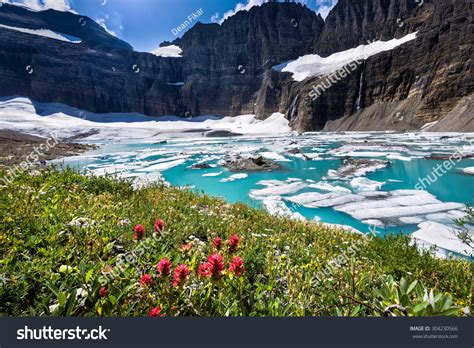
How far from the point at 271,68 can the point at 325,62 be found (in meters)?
30.0

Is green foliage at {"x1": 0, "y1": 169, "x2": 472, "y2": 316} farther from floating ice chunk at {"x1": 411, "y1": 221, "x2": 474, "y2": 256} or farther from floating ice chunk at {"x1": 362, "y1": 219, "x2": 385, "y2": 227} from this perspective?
floating ice chunk at {"x1": 362, "y1": 219, "x2": 385, "y2": 227}

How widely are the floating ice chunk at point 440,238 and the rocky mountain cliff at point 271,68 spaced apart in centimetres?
6288

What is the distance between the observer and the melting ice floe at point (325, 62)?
360 feet

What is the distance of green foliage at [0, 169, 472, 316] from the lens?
1967mm

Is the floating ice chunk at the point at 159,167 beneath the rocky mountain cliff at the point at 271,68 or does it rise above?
beneath

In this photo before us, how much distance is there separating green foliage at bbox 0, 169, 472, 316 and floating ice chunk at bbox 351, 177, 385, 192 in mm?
12418

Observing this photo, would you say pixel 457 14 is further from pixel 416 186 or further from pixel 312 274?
pixel 312 274

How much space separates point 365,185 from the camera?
17.8m

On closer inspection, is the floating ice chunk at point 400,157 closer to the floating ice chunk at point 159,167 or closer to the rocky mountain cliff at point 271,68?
the floating ice chunk at point 159,167

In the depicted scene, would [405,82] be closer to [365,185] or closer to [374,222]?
[365,185]

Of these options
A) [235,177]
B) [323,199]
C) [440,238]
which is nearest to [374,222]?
[440,238]

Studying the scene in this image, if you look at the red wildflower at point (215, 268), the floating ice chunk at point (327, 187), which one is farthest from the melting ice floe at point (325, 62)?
the red wildflower at point (215, 268)

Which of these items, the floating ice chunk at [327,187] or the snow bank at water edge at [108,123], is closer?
the floating ice chunk at [327,187]

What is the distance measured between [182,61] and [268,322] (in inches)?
7687
